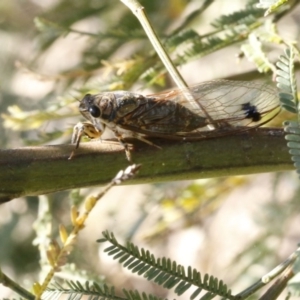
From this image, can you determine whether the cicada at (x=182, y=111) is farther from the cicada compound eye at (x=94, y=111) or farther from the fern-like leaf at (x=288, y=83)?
the fern-like leaf at (x=288, y=83)

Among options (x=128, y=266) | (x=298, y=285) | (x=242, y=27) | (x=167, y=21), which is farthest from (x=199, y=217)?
(x=298, y=285)

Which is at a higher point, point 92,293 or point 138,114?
point 138,114

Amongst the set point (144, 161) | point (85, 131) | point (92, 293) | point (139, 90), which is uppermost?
point (139, 90)

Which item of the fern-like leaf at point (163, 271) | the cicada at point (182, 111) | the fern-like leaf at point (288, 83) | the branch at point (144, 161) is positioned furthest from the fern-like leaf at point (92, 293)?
the fern-like leaf at point (288, 83)

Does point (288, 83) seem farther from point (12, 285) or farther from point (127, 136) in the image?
point (12, 285)

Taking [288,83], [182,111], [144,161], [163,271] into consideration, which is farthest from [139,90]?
[163,271]

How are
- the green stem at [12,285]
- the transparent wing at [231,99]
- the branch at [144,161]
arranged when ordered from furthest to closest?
the transparent wing at [231,99] < the branch at [144,161] < the green stem at [12,285]
